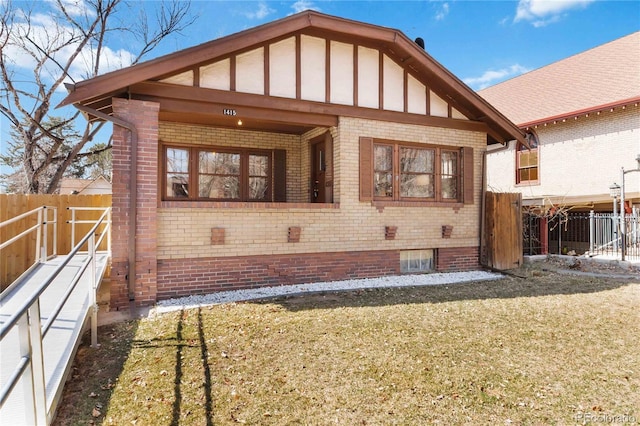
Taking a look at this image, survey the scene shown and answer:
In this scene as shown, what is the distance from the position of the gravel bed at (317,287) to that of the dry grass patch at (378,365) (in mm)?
512

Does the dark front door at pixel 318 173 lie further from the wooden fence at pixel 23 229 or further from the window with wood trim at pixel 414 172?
the wooden fence at pixel 23 229

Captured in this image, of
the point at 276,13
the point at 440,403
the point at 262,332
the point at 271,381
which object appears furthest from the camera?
the point at 276,13

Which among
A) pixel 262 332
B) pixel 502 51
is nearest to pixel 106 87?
pixel 262 332

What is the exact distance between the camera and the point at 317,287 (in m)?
7.44

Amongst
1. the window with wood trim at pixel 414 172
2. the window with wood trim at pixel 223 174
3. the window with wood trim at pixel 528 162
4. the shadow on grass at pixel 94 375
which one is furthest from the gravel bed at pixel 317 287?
the window with wood trim at pixel 528 162

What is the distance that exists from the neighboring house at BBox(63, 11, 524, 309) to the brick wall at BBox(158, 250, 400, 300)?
1.0 inches

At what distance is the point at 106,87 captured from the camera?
592 centimetres

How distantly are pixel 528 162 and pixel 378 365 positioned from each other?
15.6 m

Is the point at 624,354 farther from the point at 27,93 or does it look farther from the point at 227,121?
the point at 27,93

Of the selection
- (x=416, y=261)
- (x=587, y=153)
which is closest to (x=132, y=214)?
(x=416, y=261)

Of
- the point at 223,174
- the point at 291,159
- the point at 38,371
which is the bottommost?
the point at 38,371

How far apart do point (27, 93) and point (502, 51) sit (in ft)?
68.1

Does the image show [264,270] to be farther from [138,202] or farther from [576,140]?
[576,140]

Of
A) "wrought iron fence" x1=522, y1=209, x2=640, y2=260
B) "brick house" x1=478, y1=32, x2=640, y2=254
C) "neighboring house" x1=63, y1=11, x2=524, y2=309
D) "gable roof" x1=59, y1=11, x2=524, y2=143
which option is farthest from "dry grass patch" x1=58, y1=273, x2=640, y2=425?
"brick house" x1=478, y1=32, x2=640, y2=254
